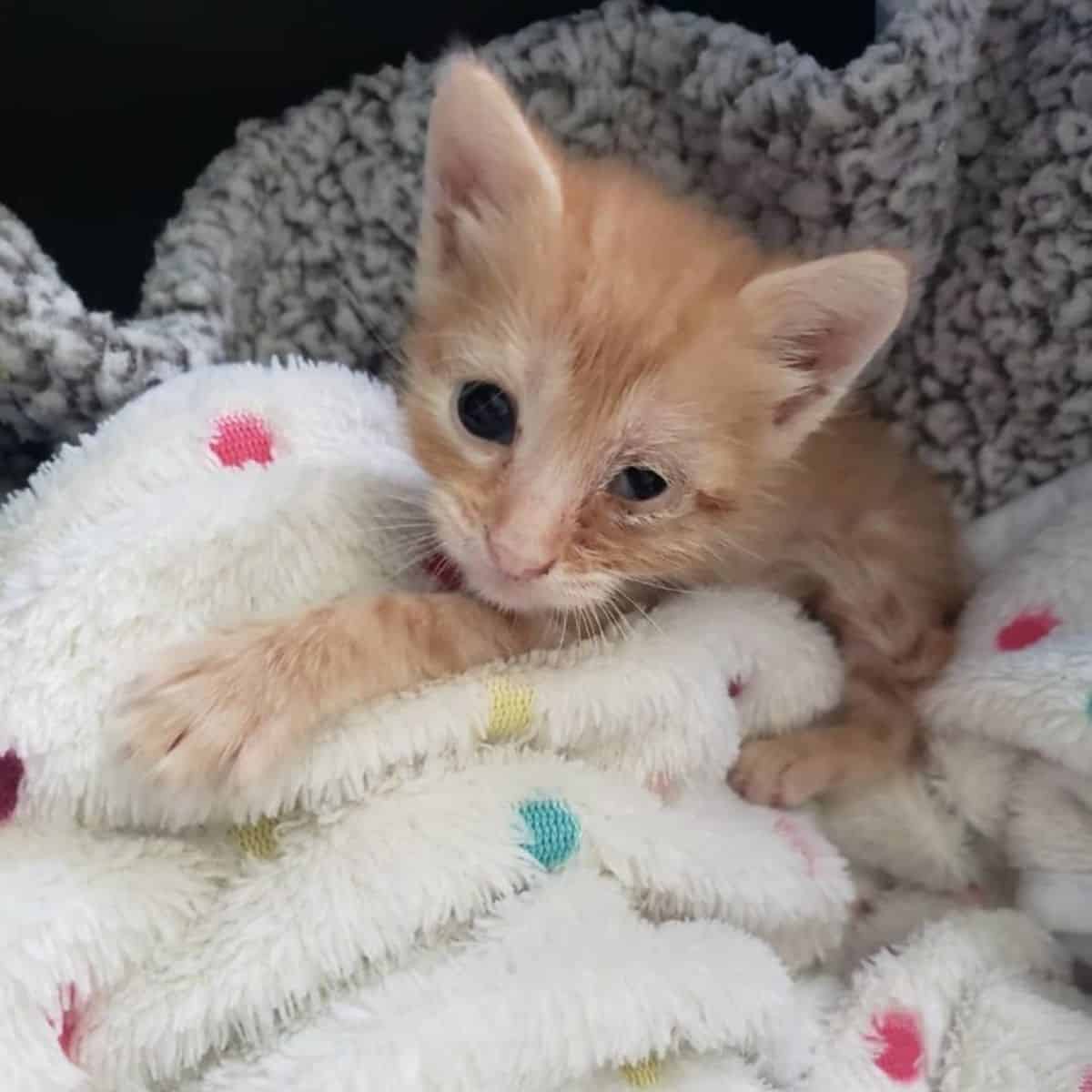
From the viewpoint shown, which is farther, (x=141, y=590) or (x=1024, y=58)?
(x=1024, y=58)

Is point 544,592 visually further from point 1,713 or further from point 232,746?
point 1,713

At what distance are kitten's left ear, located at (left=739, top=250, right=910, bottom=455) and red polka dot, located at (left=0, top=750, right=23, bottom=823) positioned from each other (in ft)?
2.06

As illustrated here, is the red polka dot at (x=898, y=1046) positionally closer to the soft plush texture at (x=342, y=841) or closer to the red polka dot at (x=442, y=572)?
the soft plush texture at (x=342, y=841)

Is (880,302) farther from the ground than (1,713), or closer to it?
farther from the ground

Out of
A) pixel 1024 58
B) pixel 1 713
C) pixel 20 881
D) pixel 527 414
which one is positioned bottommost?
pixel 20 881

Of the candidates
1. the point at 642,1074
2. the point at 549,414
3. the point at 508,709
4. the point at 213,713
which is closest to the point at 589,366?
the point at 549,414

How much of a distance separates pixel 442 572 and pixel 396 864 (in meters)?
0.29

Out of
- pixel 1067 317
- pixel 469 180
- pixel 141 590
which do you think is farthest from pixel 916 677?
pixel 141 590

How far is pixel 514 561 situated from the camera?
3.35 ft

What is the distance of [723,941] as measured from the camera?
103cm

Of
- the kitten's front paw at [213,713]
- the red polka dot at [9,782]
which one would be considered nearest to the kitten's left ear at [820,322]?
the kitten's front paw at [213,713]

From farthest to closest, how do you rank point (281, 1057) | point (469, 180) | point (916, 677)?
point (916, 677), point (469, 180), point (281, 1057)

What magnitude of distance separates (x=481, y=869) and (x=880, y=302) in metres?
0.51

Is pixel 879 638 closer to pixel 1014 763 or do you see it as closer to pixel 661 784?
pixel 1014 763
